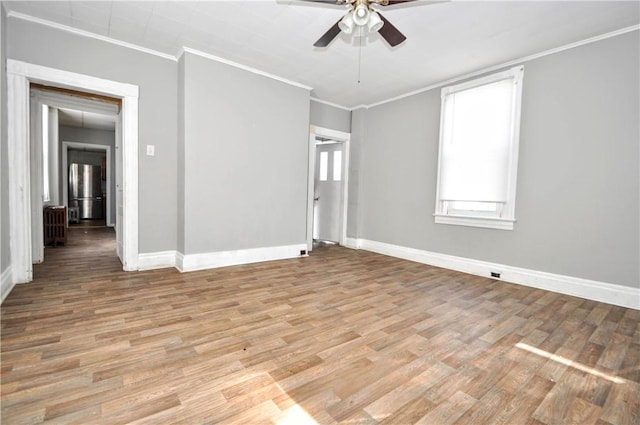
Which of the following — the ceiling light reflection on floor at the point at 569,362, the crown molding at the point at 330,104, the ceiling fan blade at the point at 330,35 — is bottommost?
the ceiling light reflection on floor at the point at 569,362

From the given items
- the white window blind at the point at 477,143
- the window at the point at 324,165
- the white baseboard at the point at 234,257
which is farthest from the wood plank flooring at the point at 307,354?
the window at the point at 324,165

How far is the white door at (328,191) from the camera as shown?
651cm

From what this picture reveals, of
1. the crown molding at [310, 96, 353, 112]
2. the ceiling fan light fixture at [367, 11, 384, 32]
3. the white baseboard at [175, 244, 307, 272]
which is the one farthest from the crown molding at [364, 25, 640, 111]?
the white baseboard at [175, 244, 307, 272]

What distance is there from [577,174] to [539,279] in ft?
4.44

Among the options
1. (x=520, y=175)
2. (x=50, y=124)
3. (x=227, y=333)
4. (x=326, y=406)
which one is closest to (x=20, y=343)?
(x=227, y=333)

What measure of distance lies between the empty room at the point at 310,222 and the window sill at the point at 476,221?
43 mm

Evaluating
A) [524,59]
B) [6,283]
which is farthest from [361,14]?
[6,283]

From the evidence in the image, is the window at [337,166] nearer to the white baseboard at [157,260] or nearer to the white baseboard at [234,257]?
the white baseboard at [234,257]

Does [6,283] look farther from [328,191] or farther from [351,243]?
[328,191]

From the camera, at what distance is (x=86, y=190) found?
33.4 feet

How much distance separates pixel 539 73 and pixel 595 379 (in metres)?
3.55

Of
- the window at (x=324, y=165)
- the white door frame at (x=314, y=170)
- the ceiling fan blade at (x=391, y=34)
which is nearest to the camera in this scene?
the ceiling fan blade at (x=391, y=34)

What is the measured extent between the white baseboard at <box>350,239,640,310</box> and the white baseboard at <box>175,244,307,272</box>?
203cm

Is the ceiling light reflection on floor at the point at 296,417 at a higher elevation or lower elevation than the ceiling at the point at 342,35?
lower
